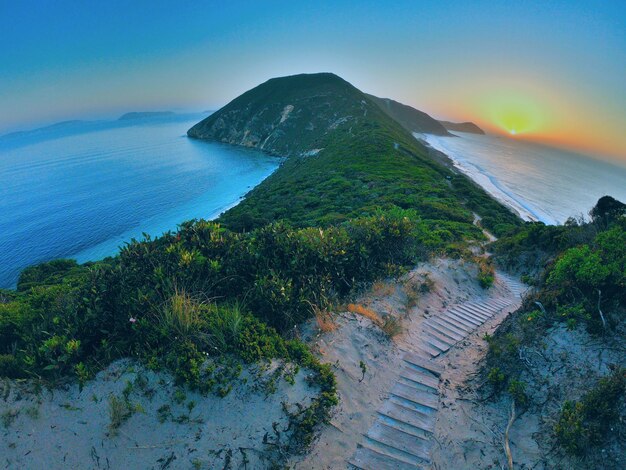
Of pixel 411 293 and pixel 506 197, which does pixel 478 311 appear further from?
pixel 506 197

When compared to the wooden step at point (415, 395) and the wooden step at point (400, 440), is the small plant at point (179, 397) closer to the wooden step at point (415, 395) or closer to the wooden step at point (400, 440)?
the wooden step at point (400, 440)

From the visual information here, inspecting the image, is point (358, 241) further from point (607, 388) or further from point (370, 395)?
point (607, 388)

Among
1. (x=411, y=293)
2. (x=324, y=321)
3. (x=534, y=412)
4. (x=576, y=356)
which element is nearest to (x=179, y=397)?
(x=324, y=321)

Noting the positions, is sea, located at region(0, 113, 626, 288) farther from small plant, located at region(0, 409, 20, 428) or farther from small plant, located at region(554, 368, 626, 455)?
small plant, located at region(554, 368, 626, 455)

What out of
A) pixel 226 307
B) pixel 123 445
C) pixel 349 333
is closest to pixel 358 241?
pixel 349 333

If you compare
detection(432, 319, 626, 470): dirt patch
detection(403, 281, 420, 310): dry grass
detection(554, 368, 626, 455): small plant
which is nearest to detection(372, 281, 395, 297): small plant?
detection(403, 281, 420, 310): dry grass

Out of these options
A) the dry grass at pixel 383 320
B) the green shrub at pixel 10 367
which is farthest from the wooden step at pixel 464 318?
the green shrub at pixel 10 367
